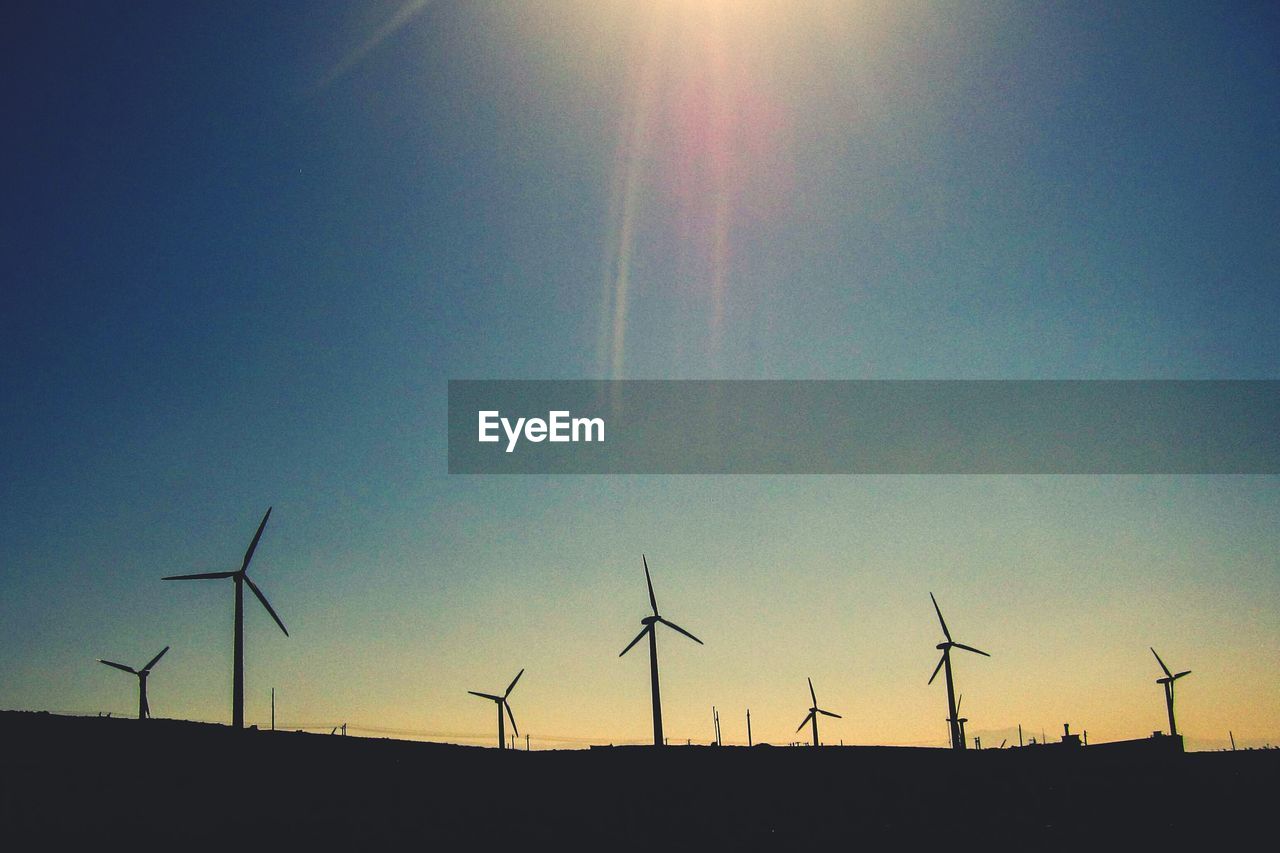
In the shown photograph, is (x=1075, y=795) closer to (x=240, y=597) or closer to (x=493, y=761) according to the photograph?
(x=493, y=761)

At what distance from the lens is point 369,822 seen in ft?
204

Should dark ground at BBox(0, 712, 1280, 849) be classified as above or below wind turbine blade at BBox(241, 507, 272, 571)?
below

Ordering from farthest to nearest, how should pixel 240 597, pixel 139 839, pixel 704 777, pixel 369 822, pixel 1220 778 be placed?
pixel 1220 778
pixel 704 777
pixel 240 597
pixel 369 822
pixel 139 839

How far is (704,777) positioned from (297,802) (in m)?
38.6

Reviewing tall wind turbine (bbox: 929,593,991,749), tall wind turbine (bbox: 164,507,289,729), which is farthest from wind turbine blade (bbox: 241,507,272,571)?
tall wind turbine (bbox: 929,593,991,749)

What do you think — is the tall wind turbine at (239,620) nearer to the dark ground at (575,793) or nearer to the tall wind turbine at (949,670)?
the dark ground at (575,793)

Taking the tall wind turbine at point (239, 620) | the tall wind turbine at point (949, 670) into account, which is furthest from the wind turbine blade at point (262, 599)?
the tall wind turbine at point (949, 670)

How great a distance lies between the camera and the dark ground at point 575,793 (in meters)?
57.2

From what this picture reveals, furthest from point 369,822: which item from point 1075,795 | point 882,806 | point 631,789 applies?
point 1075,795

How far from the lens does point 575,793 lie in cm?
8112

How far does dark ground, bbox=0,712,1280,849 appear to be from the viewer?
Answer: 57188 mm

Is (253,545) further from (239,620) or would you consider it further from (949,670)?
(949,670)

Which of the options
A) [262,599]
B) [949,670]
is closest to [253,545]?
[262,599]

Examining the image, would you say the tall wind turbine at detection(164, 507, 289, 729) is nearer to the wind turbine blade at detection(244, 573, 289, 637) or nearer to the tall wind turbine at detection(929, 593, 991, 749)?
the wind turbine blade at detection(244, 573, 289, 637)
